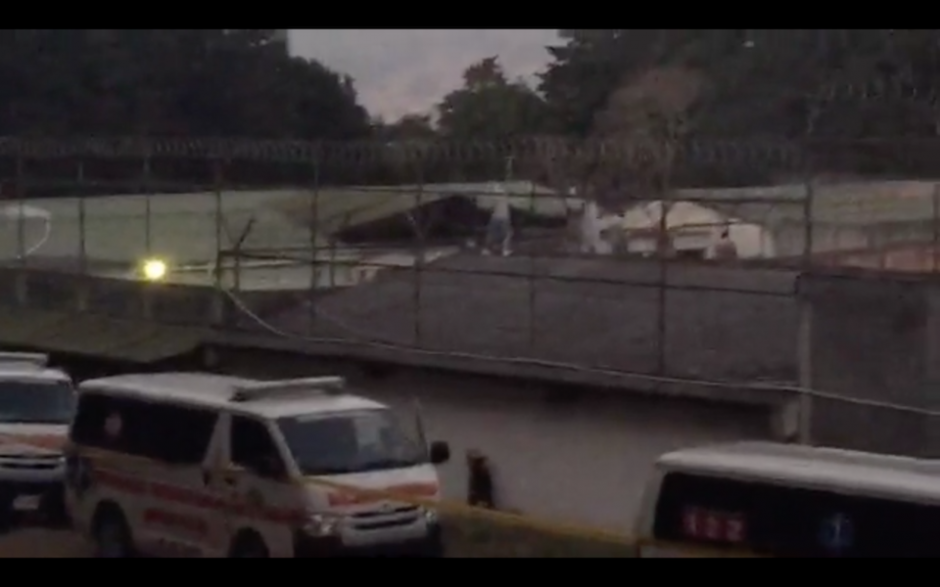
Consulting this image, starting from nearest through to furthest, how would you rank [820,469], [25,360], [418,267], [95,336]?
[820,469]
[25,360]
[418,267]
[95,336]

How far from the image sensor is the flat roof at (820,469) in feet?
28.4

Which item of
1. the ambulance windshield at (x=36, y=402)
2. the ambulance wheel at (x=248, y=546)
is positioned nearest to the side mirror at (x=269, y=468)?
the ambulance wheel at (x=248, y=546)

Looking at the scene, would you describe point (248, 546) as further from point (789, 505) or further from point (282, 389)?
point (789, 505)

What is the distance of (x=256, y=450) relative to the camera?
11.3m

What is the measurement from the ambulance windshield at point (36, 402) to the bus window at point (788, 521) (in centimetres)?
712

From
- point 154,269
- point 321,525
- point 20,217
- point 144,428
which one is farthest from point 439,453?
point 20,217

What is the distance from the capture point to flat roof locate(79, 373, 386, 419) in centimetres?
1160

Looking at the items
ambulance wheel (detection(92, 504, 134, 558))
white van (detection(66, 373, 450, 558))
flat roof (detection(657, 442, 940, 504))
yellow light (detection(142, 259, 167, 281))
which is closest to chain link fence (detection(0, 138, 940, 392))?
yellow light (detection(142, 259, 167, 281))

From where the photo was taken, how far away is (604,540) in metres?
8.29

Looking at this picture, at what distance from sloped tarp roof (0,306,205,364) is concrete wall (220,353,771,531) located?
3.53m

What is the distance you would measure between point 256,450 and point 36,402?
14.8 ft

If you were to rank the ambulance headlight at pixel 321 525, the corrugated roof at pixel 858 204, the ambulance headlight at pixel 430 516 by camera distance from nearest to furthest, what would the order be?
the ambulance headlight at pixel 430 516, the ambulance headlight at pixel 321 525, the corrugated roof at pixel 858 204

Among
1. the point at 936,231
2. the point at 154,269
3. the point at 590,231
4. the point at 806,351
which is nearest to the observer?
the point at 806,351

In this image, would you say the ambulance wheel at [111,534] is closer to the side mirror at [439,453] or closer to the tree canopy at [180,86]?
the side mirror at [439,453]
